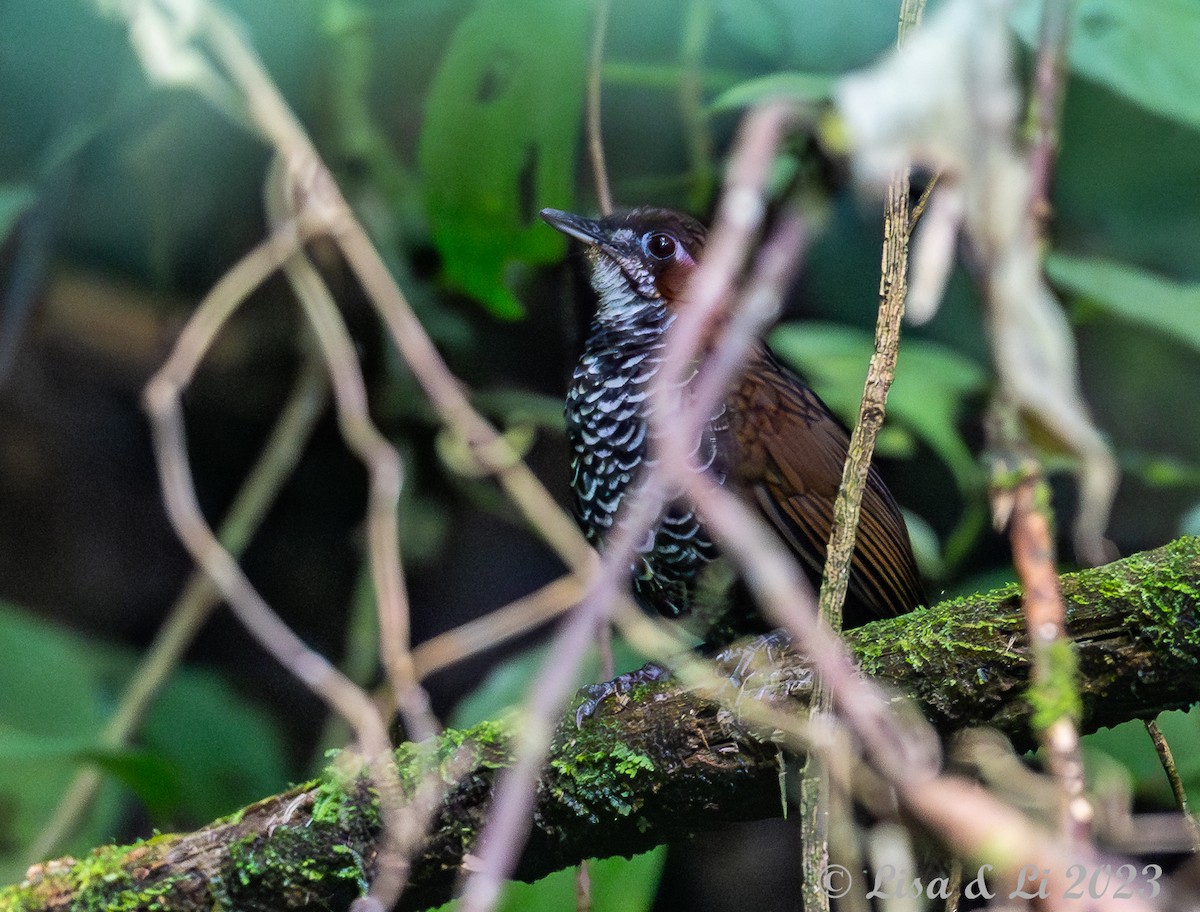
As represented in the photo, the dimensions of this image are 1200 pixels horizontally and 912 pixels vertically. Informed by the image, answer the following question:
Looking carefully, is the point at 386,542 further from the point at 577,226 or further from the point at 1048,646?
the point at 577,226

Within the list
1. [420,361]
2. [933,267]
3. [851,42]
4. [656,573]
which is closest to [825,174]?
[851,42]

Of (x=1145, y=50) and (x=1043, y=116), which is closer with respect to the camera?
(x=1043, y=116)

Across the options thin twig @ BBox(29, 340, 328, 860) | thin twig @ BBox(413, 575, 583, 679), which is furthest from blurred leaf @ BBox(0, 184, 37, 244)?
thin twig @ BBox(413, 575, 583, 679)

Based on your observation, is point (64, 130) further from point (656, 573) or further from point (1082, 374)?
point (1082, 374)

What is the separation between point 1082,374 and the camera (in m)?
3.93

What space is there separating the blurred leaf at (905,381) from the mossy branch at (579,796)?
1.04 m

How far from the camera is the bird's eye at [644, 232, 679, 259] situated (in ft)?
9.57

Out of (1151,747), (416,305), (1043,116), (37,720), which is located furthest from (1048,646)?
(416,305)

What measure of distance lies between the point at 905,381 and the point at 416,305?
1.66 m

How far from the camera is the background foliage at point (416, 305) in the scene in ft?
10.3

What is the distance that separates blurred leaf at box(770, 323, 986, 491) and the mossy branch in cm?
104

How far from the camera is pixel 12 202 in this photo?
10.5ft

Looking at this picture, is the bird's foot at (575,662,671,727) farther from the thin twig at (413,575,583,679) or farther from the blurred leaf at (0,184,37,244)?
the blurred leaf at (0,184,37,244)

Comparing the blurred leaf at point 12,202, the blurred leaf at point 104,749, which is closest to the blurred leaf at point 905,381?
the blurred leaf at point 104,749
